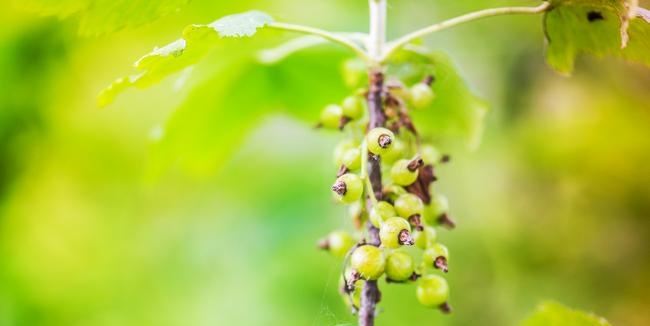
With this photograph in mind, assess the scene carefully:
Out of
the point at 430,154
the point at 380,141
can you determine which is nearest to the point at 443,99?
the point at 430,154

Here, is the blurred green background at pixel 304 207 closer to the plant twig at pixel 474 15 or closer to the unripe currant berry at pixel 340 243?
the unripe currant berry at pixel 340 243

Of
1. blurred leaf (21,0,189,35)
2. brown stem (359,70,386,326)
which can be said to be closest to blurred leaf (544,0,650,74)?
brown stem (359,70,386,326)

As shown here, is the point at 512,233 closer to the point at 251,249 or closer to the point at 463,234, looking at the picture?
the point at 463,234

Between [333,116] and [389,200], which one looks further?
[333,116]

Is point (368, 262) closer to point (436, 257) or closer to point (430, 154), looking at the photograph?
point (436, 257)

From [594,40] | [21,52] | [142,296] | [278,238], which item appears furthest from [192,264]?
[594,40]

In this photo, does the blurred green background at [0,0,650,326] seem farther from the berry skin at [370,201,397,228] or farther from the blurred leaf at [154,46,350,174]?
the berry skin at [370,201,397,228]

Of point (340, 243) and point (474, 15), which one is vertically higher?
point (474, 15)
